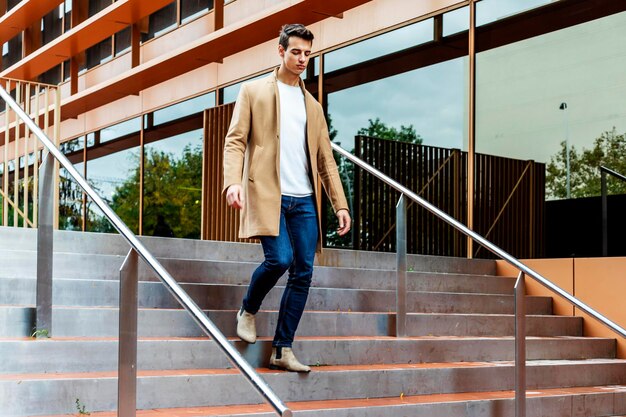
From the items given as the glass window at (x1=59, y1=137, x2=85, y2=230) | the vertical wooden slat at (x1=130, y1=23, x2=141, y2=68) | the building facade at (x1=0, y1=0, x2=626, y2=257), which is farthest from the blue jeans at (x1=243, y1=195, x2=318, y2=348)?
the glass window at (x1=59, y1=137, x2=85, y2=230)

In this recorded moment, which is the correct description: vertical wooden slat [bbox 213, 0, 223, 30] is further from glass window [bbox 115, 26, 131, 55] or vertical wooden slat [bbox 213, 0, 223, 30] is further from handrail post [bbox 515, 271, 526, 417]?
handrail post [bbox 515, 271, 526, 417]

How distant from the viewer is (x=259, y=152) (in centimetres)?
489

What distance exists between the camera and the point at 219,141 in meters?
10.0

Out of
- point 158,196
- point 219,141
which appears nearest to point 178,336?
point 219,141

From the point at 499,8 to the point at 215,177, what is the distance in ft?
11.5

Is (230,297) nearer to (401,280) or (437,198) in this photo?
(401,280)

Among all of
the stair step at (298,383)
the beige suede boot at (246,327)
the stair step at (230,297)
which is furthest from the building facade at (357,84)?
the beige suede boot at (246,327)

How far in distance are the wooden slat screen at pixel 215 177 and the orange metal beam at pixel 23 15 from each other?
625cm

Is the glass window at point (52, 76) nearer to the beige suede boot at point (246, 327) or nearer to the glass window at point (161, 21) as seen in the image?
the glass window at point (161, 21)

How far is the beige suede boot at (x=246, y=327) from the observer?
199 inches

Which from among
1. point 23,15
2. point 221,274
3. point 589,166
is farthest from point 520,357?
point 23,15

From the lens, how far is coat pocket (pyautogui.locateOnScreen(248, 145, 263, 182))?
15.9 ft

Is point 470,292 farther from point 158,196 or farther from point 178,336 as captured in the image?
point 158,196

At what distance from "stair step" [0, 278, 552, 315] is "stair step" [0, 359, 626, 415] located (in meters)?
0.75
